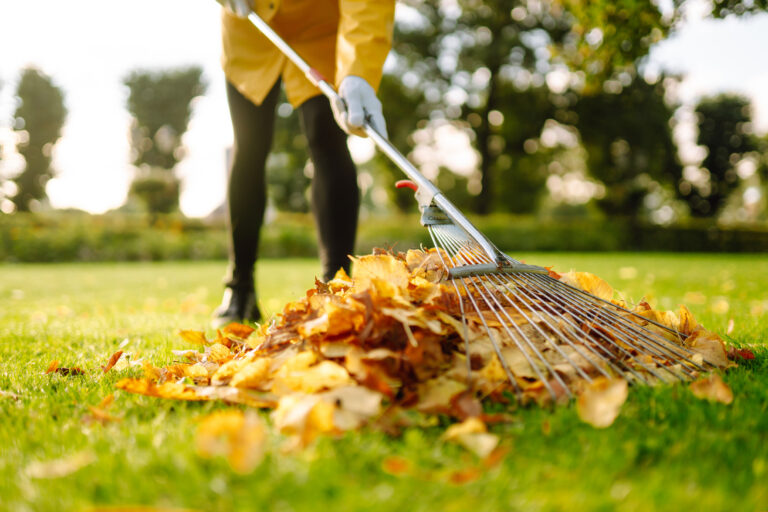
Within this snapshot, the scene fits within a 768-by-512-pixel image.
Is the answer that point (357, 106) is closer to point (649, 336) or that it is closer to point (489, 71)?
point (649, 336)

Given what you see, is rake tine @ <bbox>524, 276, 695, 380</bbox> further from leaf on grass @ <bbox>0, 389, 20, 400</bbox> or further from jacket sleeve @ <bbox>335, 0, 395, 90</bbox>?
leaf on grass @ <bbox>0, 389, 20, 400</bbox>

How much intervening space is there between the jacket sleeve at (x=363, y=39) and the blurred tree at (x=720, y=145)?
3222 cm

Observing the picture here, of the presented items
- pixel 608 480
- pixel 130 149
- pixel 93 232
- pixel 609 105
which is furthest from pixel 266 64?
Result: pixel 130 149

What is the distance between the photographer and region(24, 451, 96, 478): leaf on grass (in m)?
0.84

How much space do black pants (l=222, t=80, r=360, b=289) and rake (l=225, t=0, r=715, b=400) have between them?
2.33 feet

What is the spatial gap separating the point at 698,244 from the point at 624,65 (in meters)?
16.1

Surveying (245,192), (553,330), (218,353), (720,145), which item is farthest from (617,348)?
(720,145)

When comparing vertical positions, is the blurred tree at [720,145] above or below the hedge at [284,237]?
above

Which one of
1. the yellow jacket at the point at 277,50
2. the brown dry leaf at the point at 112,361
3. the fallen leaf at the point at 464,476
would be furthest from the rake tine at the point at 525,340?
the yellow jacket at the point at 277,50

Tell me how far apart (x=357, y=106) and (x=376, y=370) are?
1.09 m

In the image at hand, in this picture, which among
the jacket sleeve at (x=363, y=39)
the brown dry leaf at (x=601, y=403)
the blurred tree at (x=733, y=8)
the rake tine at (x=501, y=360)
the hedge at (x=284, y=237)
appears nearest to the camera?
the brown dry leaf at (x=601, y=403)

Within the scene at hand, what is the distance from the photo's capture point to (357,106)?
6.19 feet

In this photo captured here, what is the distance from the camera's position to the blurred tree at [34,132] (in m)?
32.1

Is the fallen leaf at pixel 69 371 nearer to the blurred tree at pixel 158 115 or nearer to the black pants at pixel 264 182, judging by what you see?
the black pants at pixel 264 182
